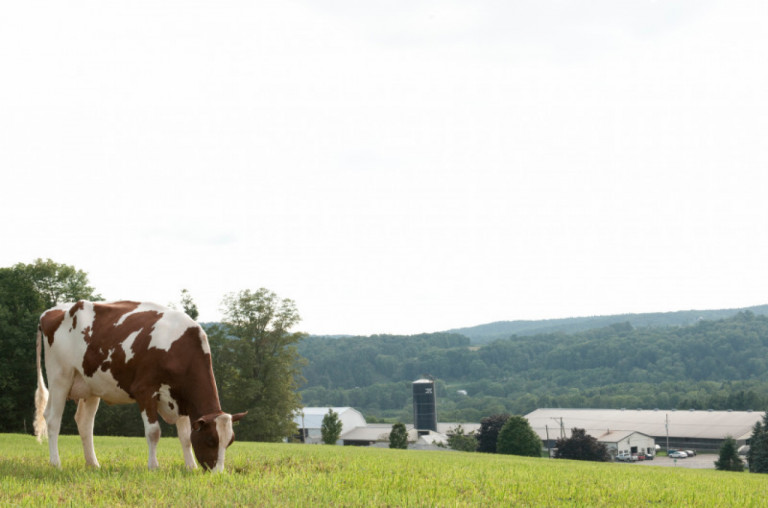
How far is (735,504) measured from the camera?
9109 millimetres

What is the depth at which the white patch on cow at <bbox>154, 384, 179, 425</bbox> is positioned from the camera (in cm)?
1047

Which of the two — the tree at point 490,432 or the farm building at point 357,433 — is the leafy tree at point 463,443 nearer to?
the tree at point 490,432

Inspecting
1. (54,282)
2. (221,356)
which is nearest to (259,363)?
(221,356)

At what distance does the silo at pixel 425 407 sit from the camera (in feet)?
462

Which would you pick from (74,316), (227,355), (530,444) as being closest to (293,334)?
(227,355)

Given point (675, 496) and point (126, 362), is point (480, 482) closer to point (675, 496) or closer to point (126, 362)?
point (675, 496)

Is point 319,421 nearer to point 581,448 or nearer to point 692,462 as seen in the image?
point 692,462

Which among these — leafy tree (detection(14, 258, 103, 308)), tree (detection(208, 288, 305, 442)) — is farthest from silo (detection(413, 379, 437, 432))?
leafy tree (detection(14, 258, 103, 308))

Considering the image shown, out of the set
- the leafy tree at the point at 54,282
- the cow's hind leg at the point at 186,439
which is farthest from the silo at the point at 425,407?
the cow's hind leg at the point at 186,439

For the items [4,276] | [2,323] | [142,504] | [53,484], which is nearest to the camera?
[142,504]

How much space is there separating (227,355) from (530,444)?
32512 mm

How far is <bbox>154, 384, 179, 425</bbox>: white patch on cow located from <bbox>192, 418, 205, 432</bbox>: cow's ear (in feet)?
1.78

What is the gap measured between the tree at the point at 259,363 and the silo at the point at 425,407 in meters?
89.8

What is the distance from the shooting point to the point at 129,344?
1064 cm
